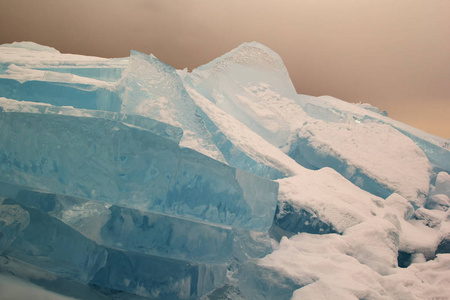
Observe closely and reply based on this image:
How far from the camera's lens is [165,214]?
0.84 metres

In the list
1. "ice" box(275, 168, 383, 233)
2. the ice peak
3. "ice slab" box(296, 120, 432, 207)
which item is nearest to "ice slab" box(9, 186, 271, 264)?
"ice" box(275, 168, 383, 233)

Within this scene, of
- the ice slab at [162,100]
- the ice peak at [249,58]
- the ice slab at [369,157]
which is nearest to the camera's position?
the ice slab at [162,100]

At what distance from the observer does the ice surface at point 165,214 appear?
2.43 ft

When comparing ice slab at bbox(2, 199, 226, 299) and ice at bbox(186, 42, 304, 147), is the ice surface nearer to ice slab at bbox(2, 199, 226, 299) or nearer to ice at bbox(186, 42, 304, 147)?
ice slab at bbox(2, 199, 226, 299)

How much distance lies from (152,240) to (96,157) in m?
0.23

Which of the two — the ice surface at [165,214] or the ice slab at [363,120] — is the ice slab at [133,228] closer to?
the ice surface at [165,214]

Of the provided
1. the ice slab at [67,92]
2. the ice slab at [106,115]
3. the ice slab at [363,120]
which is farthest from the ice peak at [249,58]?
the ice slab at [106,115]

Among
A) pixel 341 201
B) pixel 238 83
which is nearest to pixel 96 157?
pixel 341 201

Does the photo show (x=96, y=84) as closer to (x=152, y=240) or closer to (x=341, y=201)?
(x=152, y=240)

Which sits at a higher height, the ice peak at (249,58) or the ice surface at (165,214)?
the ice peak at (249,58)

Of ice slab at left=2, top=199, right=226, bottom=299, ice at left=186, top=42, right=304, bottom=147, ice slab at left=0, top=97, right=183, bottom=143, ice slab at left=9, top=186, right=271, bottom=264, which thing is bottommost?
ice slab at left=2, top=199, right=226, bottom=299

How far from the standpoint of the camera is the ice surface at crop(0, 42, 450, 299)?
2.43 ft

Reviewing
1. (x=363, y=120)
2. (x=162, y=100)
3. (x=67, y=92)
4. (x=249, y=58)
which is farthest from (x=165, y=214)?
(x=363, y=120)

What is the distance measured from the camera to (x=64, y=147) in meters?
0.74
